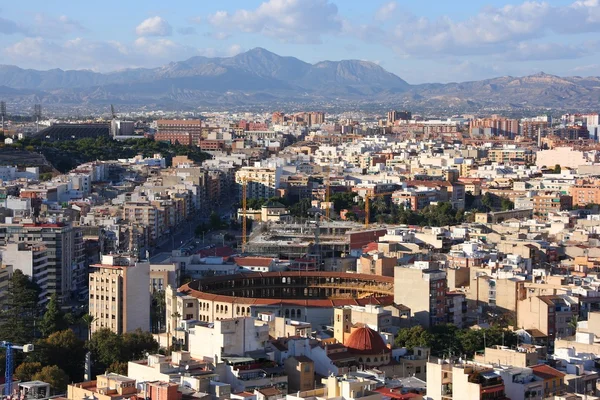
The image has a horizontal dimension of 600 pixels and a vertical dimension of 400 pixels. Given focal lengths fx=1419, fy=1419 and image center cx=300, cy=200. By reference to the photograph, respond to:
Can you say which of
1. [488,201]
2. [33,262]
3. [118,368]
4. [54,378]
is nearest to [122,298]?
[33,262]

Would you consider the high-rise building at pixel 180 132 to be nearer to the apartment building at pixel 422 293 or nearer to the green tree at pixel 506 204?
the green tree at pixel 506 204

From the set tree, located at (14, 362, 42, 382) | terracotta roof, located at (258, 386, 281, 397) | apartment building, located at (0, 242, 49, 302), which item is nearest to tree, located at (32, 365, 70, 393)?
tree, located at (14, 362, 42, 382)

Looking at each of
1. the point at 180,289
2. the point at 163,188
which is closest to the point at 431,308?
the point at 180,289

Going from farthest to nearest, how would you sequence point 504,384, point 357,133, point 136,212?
point 357,133, point 136,212, point 504,384

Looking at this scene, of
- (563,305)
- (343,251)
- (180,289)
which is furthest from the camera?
(343,251)

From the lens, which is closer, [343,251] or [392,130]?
[343,251]

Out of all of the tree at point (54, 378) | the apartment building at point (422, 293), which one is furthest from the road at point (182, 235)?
the tree at point (54, 378)

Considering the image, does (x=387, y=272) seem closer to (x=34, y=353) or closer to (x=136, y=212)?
(x=34, y=353)
